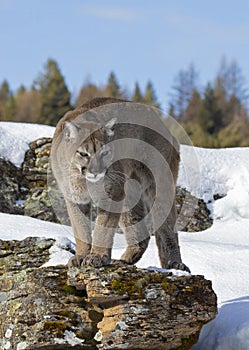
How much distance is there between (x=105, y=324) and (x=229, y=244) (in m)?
4.21

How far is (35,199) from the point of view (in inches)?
428

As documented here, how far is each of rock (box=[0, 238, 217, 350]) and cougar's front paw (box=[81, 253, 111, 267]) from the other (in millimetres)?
116

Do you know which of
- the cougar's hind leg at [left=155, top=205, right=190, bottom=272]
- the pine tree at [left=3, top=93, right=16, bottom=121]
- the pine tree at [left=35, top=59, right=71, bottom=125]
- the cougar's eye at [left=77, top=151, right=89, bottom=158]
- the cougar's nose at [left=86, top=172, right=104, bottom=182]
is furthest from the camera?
the pine tree at [left=3, top=93, right=16, bottom=121]

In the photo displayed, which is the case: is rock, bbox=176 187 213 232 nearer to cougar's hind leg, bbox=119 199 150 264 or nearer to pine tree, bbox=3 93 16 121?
cougar's hind leg, bbox=119 199 150 264

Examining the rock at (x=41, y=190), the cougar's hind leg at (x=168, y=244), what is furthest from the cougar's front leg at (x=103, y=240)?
the rock at (x=41, y=190)

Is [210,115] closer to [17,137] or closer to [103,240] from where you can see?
[17,137]

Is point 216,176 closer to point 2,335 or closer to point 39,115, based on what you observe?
point 2,335

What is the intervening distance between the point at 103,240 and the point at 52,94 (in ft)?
143

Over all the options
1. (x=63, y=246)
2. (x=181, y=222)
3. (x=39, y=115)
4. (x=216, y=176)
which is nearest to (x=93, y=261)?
(x=63, y=246)

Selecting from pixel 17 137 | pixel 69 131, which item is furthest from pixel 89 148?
pixel 17 137

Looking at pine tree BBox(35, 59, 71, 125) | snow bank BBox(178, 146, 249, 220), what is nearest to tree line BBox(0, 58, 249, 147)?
pine tree BBox(35, 59, 71, 125)

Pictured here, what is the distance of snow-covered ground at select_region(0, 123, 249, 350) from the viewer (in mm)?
5664

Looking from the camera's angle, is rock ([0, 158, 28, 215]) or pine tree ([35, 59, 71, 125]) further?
pine tree ([35, 59, 71, 125])

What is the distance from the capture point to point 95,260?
223 inches
